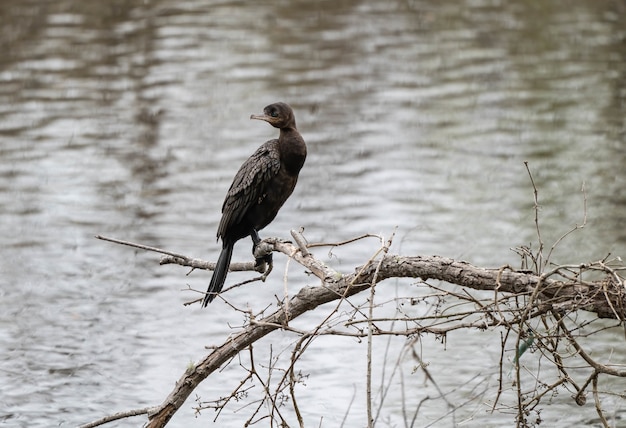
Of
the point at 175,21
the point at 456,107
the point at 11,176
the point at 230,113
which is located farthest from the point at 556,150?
the point at 175,21

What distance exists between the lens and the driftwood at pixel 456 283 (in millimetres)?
3840

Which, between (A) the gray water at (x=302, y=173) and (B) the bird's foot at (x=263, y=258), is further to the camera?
(A) the gray water at (x=302, y=173)

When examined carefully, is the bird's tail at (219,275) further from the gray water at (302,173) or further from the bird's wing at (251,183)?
the gray water at (302,173)

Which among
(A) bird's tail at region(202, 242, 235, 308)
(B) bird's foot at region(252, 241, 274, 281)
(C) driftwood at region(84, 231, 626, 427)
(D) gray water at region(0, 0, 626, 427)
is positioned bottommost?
(D) gray water at region(0, 0, 626, 427)

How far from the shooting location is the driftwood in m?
3.84

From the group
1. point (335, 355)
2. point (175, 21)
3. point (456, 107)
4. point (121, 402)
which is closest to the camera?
point (121, 402)

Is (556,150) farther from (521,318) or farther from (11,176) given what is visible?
(521,318)

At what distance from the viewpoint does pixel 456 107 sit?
459 inches

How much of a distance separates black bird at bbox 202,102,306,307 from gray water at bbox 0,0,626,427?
1273mm

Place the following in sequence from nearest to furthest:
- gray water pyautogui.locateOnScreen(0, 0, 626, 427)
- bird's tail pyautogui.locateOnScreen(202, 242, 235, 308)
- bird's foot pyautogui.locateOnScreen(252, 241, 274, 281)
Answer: bird's foot pyautogui.locateOnScreen(252, 241, 274, 281)
bird's tail pyautogui.locateOnScreen(202, 242, 235, 308)
gray water pyautogui.locateOnScreen(0, 0, 626, 427)

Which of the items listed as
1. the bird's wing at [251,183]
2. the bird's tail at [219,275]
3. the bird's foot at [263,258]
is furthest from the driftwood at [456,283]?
the bird's wing at [251,183]

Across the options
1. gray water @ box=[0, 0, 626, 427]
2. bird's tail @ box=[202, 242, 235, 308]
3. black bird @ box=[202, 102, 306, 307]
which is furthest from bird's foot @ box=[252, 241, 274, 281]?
gray water @ box=[0, 0, 626, 427]

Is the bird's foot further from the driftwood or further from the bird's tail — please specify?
the driftwood

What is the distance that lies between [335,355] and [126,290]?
1789 millimetres
